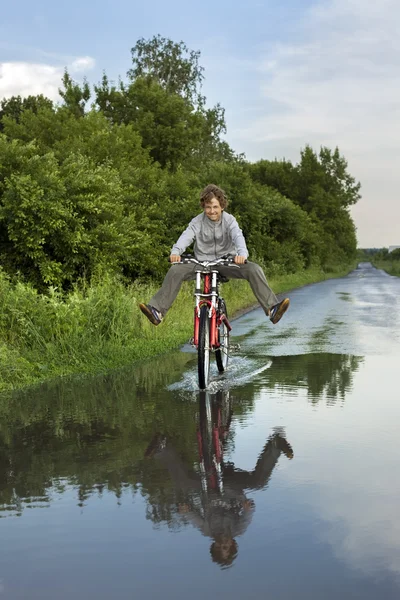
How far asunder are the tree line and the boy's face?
543cm

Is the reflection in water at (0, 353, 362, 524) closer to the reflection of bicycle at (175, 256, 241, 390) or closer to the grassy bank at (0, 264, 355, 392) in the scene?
the reflection of bicycle at (175, 256, 241, 390)

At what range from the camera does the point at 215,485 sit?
220 inches

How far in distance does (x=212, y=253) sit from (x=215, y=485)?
16.1ft

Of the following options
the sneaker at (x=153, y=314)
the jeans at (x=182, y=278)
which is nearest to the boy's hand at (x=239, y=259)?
the jeans at (x=182, y=278)

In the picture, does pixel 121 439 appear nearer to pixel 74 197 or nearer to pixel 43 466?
pixel 43 466

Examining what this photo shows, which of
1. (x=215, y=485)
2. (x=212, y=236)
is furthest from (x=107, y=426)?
(x=212, y=236)

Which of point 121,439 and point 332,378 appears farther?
point 332,378

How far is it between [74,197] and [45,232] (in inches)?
44.5

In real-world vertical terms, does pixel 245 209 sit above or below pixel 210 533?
above

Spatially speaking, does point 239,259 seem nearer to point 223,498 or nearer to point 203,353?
point 203,353

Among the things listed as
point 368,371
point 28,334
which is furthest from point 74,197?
point 368,371

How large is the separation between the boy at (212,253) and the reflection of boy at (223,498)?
3460 mm

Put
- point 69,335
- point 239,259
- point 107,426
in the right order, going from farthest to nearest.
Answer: point 69,335
point 239,259
point 107,426

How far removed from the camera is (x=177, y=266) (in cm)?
1005
